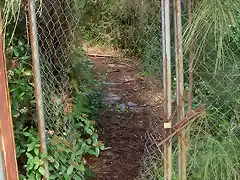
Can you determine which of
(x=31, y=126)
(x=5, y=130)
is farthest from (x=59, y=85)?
(x=5, y=130)

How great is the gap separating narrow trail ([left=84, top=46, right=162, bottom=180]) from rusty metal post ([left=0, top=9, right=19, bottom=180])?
92 centimetres

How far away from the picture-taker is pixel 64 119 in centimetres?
260

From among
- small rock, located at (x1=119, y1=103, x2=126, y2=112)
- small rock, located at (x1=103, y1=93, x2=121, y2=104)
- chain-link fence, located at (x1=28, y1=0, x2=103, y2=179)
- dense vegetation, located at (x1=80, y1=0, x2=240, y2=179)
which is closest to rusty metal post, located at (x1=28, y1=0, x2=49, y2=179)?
chain-link fence, located at (x1=28, y1=0, x2=103, y2=179)

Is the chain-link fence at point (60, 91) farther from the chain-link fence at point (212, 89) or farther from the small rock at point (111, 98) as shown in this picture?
the small rock at point (111, 98)

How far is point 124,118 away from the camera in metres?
3.91

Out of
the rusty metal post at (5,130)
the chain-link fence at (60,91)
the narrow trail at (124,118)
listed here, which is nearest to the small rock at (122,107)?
the narrow trail at (124,118)

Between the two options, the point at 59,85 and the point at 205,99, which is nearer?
the point at 205,99

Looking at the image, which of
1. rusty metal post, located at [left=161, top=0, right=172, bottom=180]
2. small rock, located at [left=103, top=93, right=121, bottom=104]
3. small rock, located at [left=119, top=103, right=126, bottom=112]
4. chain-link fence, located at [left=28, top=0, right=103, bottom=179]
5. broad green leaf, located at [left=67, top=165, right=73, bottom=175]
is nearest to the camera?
rusty metal post, located at [left=161, top=0, right=172, bottom=180]

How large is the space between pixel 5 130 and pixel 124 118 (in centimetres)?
208

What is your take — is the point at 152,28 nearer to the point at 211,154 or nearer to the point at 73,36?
the point at 73,36

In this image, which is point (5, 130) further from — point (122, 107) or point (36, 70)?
point (122, 107)

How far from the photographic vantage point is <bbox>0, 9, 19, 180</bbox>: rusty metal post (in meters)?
1.89

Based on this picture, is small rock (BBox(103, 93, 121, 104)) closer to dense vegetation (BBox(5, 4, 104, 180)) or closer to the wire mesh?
the wire mesh

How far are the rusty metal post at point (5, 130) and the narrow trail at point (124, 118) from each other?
923 millimetres
